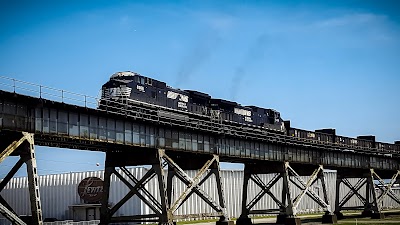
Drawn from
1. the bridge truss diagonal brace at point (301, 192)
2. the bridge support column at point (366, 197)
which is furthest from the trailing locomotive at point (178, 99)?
the bridge support column at point (366, 197)

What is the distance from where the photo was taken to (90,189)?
75.0 m

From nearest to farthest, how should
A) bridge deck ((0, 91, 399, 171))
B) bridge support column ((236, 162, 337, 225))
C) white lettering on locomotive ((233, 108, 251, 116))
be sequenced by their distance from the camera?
1. bridge deck ((0, 91, 399, 171))
2. white lettering on locomotive ((233, 108, 251, 116))
3. bridge support column ((236, 162, 337, 225))

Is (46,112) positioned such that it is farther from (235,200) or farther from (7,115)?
(235,200)

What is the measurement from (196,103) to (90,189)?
31.8 metres

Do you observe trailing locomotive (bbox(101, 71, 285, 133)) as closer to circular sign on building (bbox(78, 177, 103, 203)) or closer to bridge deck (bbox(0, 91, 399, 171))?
bridge deck (bbox(0, 91, 399, 171))

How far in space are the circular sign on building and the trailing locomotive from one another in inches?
1074

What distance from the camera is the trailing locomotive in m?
42.1

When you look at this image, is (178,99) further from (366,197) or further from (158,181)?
(366,197)

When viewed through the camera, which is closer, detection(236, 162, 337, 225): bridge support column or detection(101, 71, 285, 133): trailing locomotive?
detection(101, 71, 285, 133): trailing locomotive

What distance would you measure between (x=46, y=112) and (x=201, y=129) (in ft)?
54.6

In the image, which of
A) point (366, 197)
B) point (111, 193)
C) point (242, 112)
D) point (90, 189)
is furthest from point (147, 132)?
point (366, 197)

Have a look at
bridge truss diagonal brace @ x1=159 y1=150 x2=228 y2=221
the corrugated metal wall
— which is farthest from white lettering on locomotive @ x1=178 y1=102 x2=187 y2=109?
the corrugated metal wall

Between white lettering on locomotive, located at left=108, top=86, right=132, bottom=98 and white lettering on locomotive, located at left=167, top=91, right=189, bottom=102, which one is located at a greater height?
white lettering on locomotive, located at left=167, top=91, right=189, bottom=102

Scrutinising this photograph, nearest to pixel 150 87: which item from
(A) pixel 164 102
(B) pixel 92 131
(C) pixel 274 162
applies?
(A) pixel 164 102
